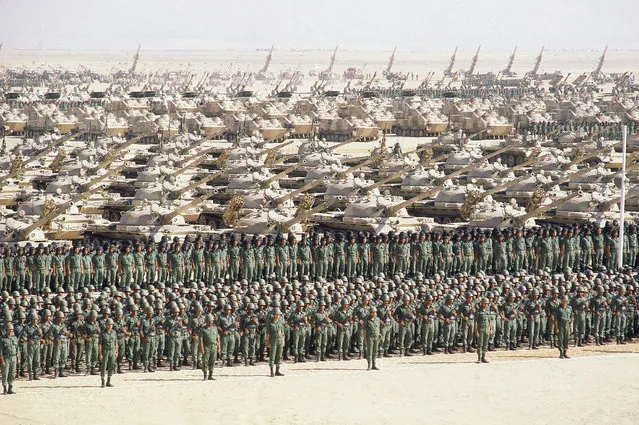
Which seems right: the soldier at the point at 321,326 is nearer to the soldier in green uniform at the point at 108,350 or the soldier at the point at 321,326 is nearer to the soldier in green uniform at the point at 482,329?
the soldier in green uniform at the point at 482,329

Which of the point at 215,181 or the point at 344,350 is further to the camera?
the point at 215,181

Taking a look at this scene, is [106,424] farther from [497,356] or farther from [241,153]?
[241,153]

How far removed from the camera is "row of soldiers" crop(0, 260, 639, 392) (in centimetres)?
2183

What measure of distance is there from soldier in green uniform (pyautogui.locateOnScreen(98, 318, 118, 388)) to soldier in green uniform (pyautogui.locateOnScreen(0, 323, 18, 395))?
1268 millimetres

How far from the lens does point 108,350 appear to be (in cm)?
2125

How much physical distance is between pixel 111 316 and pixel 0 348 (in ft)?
6.43

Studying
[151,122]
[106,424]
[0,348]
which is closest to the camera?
[106,424]

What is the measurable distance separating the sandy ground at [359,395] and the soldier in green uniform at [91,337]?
35 cm

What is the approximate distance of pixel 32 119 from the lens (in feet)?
247

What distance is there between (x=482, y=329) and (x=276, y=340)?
3.52 metres

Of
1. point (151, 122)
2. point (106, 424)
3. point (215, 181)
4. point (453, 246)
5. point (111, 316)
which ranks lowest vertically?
point (106, 424)

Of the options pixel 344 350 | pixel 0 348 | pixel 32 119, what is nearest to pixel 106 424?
pixel 0 348

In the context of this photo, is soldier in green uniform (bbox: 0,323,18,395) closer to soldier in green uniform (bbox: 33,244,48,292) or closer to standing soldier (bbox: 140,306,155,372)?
standing soldier (bbox: 140,306,155,372)

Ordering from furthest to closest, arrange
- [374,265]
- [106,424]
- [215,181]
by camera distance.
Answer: [215,181] < [374,265] < [106,424]
